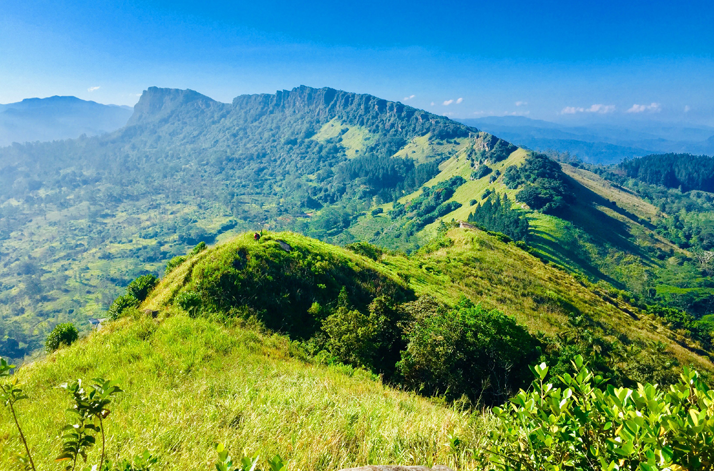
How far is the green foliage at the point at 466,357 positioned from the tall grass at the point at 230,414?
395cm

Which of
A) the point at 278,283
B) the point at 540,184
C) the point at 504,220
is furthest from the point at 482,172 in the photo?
the point at 278,283

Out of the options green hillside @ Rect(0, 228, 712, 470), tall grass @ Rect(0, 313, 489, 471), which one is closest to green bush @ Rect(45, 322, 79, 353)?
green hillside @ Rect(0, 228, 712, 470)

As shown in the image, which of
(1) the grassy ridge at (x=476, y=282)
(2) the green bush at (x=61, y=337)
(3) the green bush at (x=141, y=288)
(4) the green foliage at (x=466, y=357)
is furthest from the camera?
(1) the grassy ridge at (x=476, y=282)

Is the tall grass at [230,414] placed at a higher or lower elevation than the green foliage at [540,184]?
higher

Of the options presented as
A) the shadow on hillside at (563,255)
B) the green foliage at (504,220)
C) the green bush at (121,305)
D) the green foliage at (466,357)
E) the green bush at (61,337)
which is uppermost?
the green bush at (61,337)

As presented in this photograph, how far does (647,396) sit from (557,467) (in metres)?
0.94

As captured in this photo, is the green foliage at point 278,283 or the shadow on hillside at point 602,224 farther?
the shadow on hillside at point 602,224

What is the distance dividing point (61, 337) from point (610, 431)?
678 inches

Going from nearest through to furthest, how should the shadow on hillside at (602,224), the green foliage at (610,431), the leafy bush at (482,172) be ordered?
the green foliage at (610,431)
the shadow on hillside at (602,224)
the leafy bush at (482,172)

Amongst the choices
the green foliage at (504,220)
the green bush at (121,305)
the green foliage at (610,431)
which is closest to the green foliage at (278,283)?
the green bush at (121,305)

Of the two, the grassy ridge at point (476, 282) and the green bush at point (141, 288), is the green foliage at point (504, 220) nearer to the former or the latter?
the grassy ridge at point (476, 282)

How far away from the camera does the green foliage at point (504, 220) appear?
3561 inches

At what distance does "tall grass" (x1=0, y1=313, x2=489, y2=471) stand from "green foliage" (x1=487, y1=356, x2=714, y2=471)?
1.15 meters

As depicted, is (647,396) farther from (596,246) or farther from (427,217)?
(427,217)
